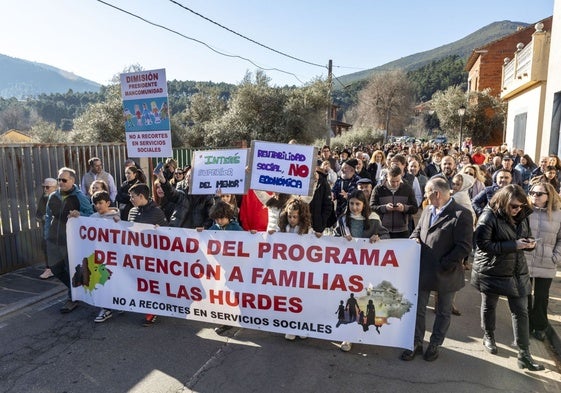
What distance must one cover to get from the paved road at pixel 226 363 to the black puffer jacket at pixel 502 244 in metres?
0.83

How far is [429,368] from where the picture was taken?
396cm

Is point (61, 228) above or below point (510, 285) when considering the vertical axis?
above

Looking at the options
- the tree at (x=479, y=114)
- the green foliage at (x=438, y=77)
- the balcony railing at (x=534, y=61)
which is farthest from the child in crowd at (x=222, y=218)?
the green foliage at (x=438, y=77)

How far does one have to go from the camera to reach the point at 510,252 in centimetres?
388

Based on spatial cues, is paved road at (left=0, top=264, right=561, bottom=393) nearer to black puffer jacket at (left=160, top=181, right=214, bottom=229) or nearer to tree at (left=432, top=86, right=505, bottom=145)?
black puffer jacket at (left=160, top=181, right=214, bottom=229)

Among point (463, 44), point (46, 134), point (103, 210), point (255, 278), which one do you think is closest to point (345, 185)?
point (255, 278)

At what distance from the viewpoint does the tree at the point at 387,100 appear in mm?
65312

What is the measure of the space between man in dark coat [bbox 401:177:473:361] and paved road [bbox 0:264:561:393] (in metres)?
0.34

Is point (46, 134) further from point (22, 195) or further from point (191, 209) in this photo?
point (191, 209)

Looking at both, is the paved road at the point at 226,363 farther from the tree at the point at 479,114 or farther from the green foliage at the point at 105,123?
the tree at the point at 479,114

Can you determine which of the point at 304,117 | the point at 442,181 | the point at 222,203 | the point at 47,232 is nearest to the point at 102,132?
the point at 304,117

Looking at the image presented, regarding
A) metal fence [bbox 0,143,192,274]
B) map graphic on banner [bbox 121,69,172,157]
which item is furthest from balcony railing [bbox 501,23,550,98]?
metal fence [bbox 0,143,192,274]

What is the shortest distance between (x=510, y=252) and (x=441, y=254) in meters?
0.62

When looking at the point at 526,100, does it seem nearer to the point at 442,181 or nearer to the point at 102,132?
the point at 442,181
